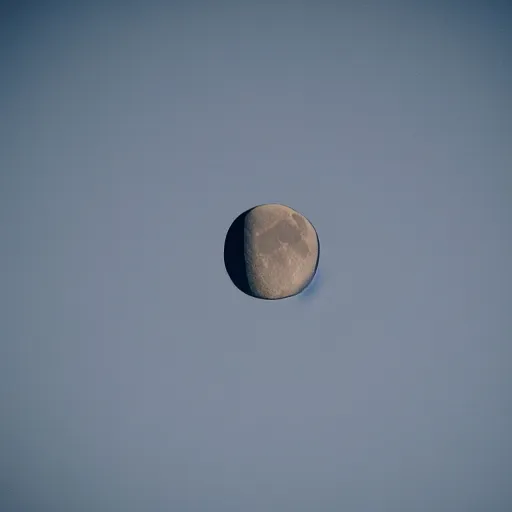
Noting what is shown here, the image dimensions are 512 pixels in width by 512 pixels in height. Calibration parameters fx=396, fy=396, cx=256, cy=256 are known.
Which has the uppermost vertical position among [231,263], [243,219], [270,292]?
[243,219]

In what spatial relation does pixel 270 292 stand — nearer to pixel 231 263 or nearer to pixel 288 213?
pixel 231 263

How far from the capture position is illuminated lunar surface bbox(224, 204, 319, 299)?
303 inches

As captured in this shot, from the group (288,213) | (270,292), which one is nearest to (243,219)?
(288,213)

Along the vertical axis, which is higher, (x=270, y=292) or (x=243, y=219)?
(x=243, y=219)

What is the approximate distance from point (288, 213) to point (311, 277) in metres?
1.40

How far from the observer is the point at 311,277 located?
815cm

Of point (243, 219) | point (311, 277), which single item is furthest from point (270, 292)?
point (243, 219)

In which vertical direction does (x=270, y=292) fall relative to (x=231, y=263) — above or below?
below

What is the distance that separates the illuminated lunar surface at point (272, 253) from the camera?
7.68 meters

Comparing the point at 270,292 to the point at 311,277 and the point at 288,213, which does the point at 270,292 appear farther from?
the point at 288,213

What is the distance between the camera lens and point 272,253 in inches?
302

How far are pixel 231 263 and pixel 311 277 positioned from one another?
167 cm

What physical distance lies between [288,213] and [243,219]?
3.06 ft

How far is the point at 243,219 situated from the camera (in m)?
8.16
